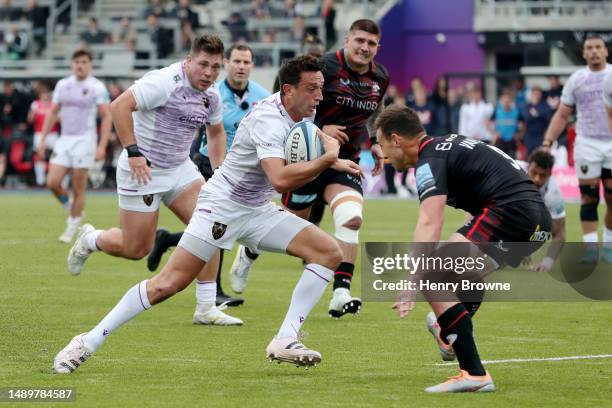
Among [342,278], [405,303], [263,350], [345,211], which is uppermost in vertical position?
[405,303]

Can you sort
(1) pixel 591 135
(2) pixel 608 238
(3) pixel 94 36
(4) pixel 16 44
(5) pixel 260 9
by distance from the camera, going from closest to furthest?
(2) pixel 608 238, (1) pixel 591 135, (5) pixel 260 9, (3) pixel 94 36, (4) pixel 16 44

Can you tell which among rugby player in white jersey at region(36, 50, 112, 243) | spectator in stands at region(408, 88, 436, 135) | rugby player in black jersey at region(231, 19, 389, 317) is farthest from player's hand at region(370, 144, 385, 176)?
spectator in stands at region(408, 88, 436, 135)

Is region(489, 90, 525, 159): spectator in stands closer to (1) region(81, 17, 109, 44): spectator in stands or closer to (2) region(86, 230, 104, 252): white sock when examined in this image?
(1) region(81, 17, 109, 44): spectator in stands

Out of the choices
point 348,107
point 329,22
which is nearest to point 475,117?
point 329,22

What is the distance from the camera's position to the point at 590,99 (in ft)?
50.5

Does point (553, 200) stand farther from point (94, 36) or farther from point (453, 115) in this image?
point (94, 36)

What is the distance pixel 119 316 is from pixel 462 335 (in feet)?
7.69

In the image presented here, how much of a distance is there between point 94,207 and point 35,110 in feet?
23.6

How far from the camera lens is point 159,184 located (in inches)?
426

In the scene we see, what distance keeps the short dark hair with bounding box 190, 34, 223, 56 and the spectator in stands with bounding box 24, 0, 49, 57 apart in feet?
103

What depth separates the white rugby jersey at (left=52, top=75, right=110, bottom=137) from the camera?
1905cm

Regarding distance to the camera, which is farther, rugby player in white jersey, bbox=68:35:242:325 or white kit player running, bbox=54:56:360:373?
rugby player in white jersey, bbox=68:35:242:325

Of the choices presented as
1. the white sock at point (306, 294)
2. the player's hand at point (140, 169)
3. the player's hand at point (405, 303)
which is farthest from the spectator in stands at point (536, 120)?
the player's hand at point (405, 303)

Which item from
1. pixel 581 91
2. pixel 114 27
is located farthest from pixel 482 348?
pixel 114 27
